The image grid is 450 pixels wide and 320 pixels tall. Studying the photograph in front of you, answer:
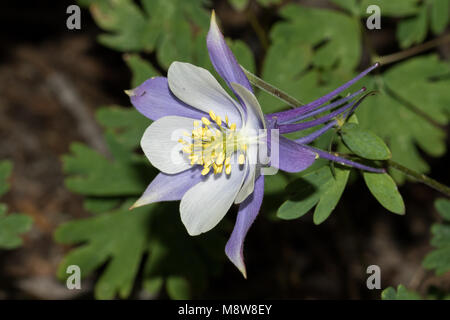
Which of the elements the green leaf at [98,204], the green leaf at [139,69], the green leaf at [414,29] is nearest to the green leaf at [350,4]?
the green leaf at [414,29]

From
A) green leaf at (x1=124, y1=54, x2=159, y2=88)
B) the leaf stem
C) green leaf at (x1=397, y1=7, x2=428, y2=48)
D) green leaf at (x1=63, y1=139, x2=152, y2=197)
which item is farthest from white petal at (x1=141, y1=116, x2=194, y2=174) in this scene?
green leaf at (x1=397, y1=7, x2=428, y2=48)

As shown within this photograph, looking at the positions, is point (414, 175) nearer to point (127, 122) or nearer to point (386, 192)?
point (386, 192)

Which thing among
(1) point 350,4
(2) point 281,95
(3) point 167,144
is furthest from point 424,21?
(3) point 167,144

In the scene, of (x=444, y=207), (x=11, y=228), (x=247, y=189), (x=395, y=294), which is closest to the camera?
(x=247, y=189)

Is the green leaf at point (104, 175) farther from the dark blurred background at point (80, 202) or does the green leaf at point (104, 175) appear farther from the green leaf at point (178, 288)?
the dark blurred background at point (80, 202)

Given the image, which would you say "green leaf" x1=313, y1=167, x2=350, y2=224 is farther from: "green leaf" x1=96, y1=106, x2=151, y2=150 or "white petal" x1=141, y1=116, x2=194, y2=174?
"green leaf" x1=96, y1=106, x2=151, y2=150
